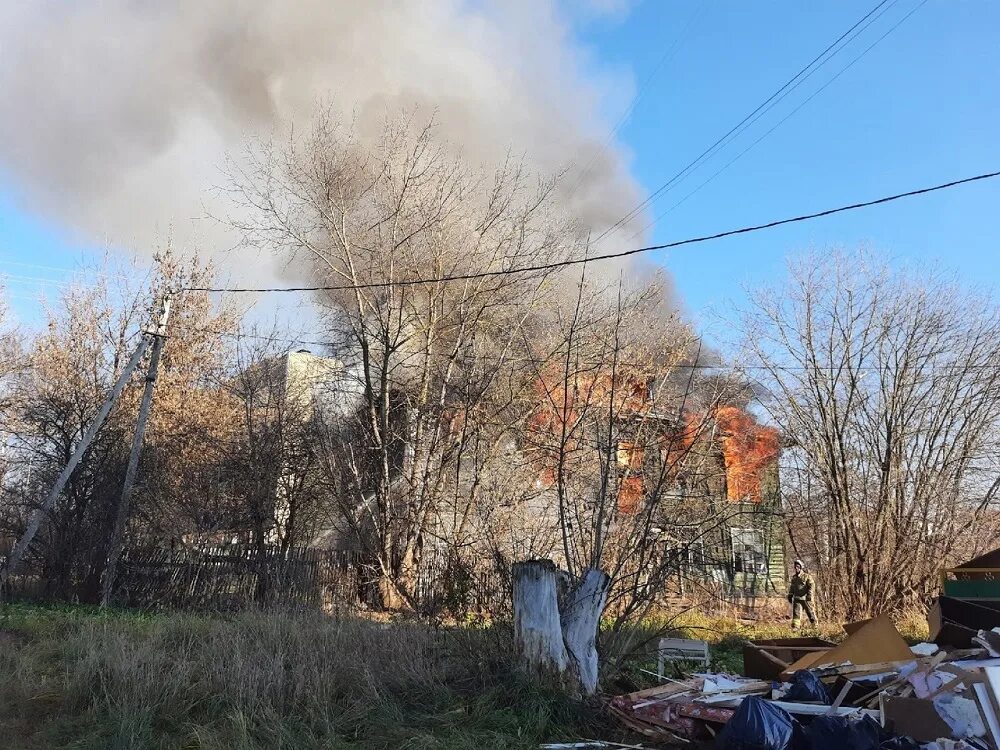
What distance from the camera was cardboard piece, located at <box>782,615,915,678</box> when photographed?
7.21 m

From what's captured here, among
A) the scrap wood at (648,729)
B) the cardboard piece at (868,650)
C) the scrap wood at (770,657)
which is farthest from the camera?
the scrap wood at (770,657)

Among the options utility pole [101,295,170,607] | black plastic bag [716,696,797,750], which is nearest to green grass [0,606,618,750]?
black plastic bag [716,696,797,750]

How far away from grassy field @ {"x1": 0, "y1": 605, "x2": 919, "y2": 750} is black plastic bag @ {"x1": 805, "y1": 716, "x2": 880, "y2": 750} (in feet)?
5.11

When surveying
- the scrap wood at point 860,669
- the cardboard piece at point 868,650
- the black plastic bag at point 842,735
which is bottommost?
the black plastic bag at point 842,735

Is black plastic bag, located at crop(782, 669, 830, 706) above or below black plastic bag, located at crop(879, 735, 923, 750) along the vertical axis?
above

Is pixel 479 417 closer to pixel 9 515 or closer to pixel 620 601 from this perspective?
pixel 620 601

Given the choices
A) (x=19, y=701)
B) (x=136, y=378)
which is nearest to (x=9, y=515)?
(x=136, y=378)

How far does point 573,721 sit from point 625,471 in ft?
10.2

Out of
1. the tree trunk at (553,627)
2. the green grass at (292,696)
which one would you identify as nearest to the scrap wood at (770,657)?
the tree trunk at (553,627)

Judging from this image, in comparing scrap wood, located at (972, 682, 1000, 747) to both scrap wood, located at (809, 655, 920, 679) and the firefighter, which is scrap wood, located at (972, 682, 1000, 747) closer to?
scrap wood, located at (809, 655, 920, 679)

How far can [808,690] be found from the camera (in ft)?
19.9

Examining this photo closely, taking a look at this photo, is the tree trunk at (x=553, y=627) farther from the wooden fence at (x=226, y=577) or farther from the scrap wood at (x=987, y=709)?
the wooden fence at (x=226, y=577)

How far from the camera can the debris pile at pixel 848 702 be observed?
4.86 m

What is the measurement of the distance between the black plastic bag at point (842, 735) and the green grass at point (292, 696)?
1.62 meters
